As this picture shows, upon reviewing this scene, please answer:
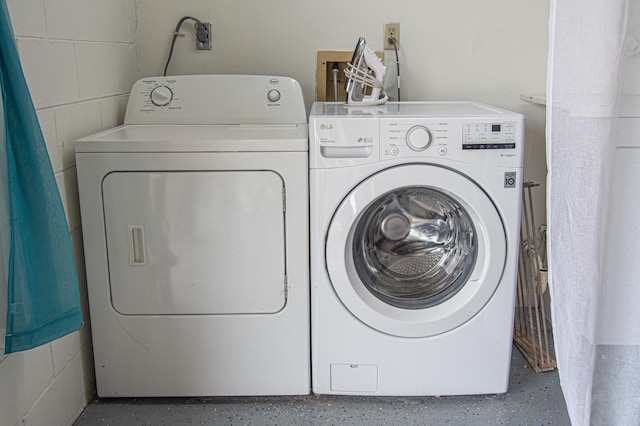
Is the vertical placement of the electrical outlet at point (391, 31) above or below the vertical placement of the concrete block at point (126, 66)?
above

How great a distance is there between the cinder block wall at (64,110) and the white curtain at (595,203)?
1.14 meters

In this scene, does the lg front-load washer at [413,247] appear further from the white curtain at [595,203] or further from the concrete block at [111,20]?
the concrete block at [111,20]

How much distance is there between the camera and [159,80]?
2232 millimetres

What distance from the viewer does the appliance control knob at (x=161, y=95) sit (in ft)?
7.25

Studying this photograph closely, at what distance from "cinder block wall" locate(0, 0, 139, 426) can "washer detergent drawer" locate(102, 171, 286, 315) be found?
15 centimetres

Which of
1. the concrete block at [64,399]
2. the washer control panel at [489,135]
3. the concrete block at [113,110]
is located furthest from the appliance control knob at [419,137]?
the concrete block at [64,399]

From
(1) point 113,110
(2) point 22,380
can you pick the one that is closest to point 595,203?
(2) point 22,380

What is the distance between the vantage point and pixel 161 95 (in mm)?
2217

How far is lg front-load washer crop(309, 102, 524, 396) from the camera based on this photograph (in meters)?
1.74

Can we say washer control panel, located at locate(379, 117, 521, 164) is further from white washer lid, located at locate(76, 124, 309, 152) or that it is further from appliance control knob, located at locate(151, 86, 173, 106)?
appliance control knob, located at locate(151, 86, 173, 106)

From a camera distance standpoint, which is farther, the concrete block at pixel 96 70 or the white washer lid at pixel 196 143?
the concrete block at pixel 96 70

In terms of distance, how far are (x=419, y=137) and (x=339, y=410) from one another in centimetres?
84

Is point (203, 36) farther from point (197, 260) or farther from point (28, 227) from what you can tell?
point (28, 227)

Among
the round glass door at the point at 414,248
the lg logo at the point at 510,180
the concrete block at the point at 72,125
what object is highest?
the concrete block at the point at 72,125
